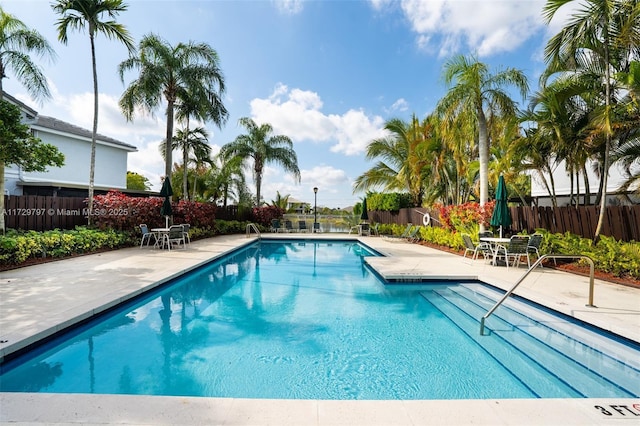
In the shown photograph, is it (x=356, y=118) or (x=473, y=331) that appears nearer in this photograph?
(x=473, y=331)

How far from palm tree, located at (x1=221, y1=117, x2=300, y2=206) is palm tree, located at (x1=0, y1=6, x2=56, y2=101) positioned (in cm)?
1161

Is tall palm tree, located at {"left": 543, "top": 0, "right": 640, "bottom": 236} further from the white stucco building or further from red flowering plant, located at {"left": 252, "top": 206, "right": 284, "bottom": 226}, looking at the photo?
the white stucco building

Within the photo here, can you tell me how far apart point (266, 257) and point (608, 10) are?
11.3 meters

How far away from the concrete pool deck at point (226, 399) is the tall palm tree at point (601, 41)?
320 centimetres

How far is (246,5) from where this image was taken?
35.1ft

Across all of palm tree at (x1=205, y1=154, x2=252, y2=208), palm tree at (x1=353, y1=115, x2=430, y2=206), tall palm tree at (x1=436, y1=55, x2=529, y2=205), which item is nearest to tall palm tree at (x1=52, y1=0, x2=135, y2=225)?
palm tree at (x1=205, y1=154, x2=252, y2=208)

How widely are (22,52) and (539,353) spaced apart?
43.6ft

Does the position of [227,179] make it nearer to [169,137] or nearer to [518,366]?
[169,137]

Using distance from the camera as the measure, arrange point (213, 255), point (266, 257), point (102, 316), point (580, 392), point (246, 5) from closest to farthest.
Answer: point (580, 392) → point (102, 316) → point (213, 255) → point (246, 5) → point (266, 257)

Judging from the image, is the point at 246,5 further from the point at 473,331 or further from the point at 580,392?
the point at 580,392

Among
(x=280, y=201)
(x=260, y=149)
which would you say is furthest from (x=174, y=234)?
(x=280, y=201)

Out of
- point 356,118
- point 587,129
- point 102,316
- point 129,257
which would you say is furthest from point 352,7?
point 102,316

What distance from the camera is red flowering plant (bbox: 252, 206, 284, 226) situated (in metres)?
21.0

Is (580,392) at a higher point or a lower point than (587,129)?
lower
